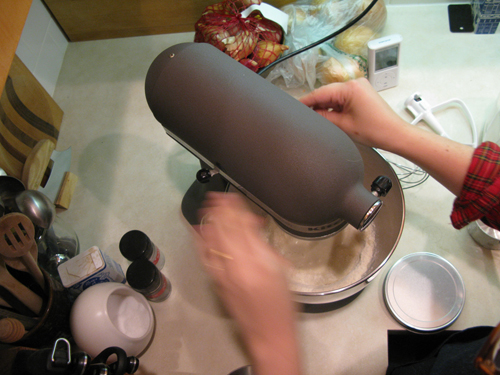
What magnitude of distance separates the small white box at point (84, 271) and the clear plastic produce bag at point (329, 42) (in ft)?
1.94

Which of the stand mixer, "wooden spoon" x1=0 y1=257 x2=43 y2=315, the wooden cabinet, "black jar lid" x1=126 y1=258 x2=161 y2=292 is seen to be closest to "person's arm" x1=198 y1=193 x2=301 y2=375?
the stand mixer

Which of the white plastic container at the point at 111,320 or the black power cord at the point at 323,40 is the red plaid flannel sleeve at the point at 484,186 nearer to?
the black power cord at the point at 323,40

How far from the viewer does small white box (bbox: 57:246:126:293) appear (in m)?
0.59

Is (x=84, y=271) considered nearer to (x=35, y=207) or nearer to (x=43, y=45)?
(x=35, y=207)

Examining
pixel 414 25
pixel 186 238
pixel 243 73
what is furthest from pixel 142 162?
pixel 414 25

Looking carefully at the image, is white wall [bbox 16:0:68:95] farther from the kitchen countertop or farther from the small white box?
the small white box

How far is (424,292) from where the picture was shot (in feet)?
2.08

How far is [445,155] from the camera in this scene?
0.54 meters

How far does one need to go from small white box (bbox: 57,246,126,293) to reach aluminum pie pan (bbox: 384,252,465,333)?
51cm

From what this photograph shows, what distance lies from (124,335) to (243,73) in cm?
45

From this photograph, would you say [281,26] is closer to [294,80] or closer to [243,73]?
[294,80]

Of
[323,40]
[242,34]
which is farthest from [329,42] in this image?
[242,34]

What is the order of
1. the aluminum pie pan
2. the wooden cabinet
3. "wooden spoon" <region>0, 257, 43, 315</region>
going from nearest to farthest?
"wooden spoon" <region>0, 257, 43, 315</region> < the aluminum pie pan < the wooden cabinet

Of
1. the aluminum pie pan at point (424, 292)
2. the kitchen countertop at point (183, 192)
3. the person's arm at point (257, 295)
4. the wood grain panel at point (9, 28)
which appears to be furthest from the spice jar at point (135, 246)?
the aluminum pie pan at point (424, 292)
